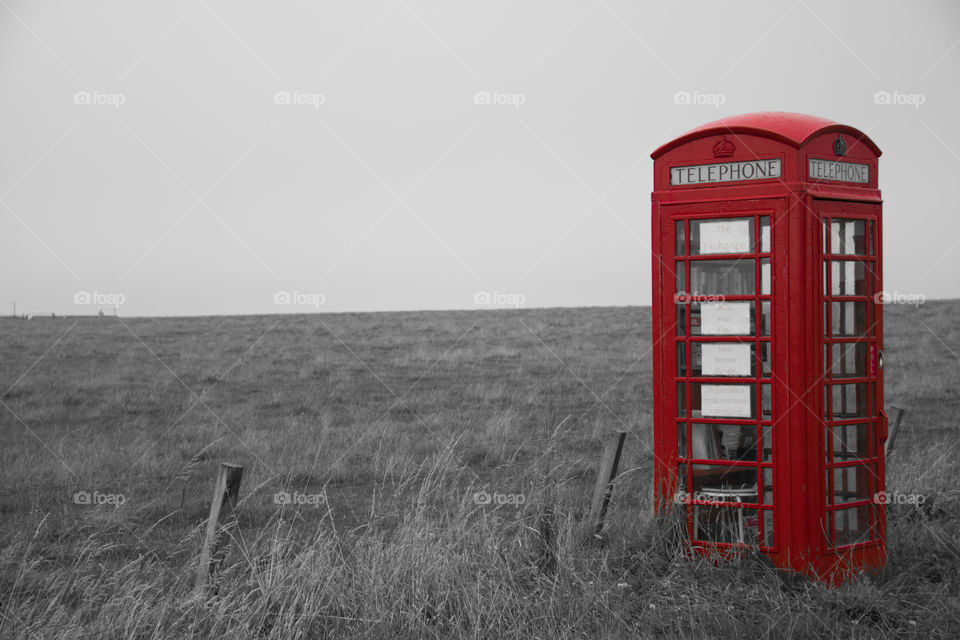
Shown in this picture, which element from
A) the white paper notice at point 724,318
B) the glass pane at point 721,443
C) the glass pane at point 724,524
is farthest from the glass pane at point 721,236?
the glass pane at point 724,524

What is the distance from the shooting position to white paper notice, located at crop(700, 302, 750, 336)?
544 cm

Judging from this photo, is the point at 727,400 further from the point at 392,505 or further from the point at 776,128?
the point at 392,505

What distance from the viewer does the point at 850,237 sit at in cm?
565

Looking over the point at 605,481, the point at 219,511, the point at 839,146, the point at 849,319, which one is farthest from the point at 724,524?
the point at 219,511

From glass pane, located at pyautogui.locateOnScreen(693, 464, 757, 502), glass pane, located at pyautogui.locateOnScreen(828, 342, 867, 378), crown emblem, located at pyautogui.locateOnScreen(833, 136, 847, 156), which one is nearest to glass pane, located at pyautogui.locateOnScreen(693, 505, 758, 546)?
glass pane, located at pyautogui.locateOnScreen(693, 464, 757, 502)

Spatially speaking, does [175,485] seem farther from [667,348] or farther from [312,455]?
[667,348]

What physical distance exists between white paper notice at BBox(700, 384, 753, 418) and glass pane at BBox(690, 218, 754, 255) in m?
0.91

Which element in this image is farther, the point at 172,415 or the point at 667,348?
the point at 172,415

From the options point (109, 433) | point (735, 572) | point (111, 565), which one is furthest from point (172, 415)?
point (735, 572)

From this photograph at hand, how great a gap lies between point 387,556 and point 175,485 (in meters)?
4.80

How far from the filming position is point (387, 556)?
496cm

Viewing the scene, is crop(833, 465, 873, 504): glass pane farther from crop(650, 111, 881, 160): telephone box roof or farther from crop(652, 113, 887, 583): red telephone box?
crop(650, 111, 881, 160): telephone box roof

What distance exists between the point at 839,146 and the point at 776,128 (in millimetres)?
505

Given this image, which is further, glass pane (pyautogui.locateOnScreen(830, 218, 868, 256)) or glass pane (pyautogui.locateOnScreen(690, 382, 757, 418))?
glass pane (pyautogui.locateOnScreen(830, 218, 868, 256))
